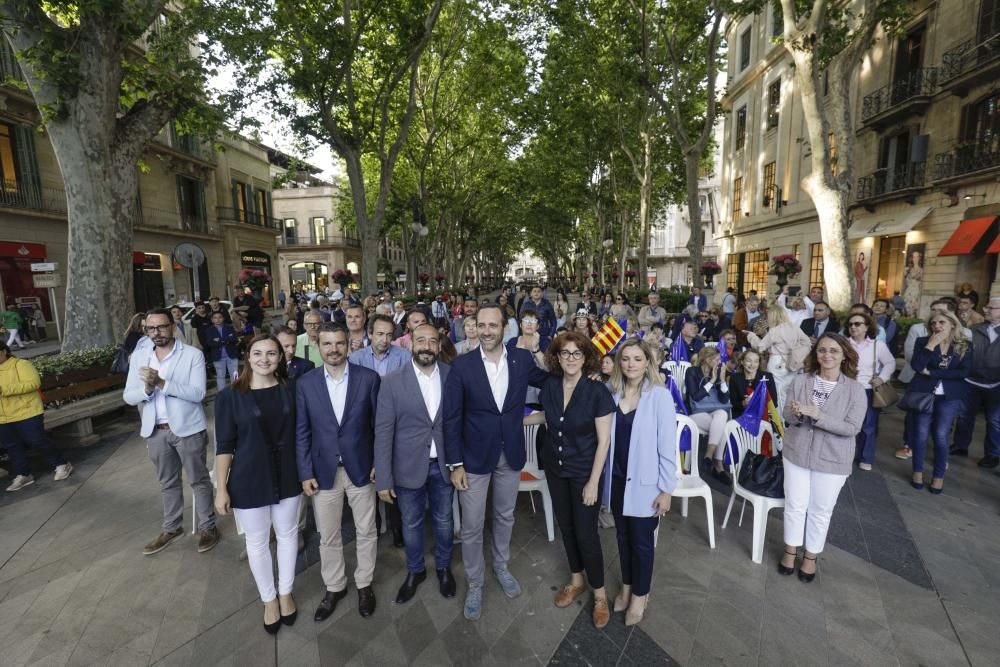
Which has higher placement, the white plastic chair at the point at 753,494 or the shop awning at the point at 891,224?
the shop awning at the point at 891,224

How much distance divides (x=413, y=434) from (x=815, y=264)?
72.5ft

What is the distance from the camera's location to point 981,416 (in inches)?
275

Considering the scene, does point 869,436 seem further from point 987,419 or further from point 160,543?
point 160,543

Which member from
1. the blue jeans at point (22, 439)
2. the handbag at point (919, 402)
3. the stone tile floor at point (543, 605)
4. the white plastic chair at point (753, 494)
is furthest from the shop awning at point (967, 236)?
the blue jeans at point (22, 439)

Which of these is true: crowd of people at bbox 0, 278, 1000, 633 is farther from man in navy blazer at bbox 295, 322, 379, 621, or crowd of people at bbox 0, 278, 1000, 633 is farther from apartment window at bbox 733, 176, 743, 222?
apartment window at bbox 733, 176, 743, 222

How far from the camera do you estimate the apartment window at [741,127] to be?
24844mm

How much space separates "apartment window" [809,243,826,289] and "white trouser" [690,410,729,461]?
18.1 meters

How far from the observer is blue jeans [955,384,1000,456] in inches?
201

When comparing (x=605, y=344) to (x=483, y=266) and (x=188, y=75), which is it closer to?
(x=188, y=75)

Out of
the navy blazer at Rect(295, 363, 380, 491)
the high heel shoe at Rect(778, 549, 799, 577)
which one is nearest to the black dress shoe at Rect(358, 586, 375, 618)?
the navy blazer at Rect(295, 363, 380, 491)

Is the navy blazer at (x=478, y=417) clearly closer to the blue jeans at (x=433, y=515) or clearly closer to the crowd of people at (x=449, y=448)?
the crowd of people at (x=449, y=448)

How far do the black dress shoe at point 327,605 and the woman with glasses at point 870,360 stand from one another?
5.58 metres

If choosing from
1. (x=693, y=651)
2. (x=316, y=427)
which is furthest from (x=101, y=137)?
(x=693, y=651)

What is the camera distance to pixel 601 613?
298cm
